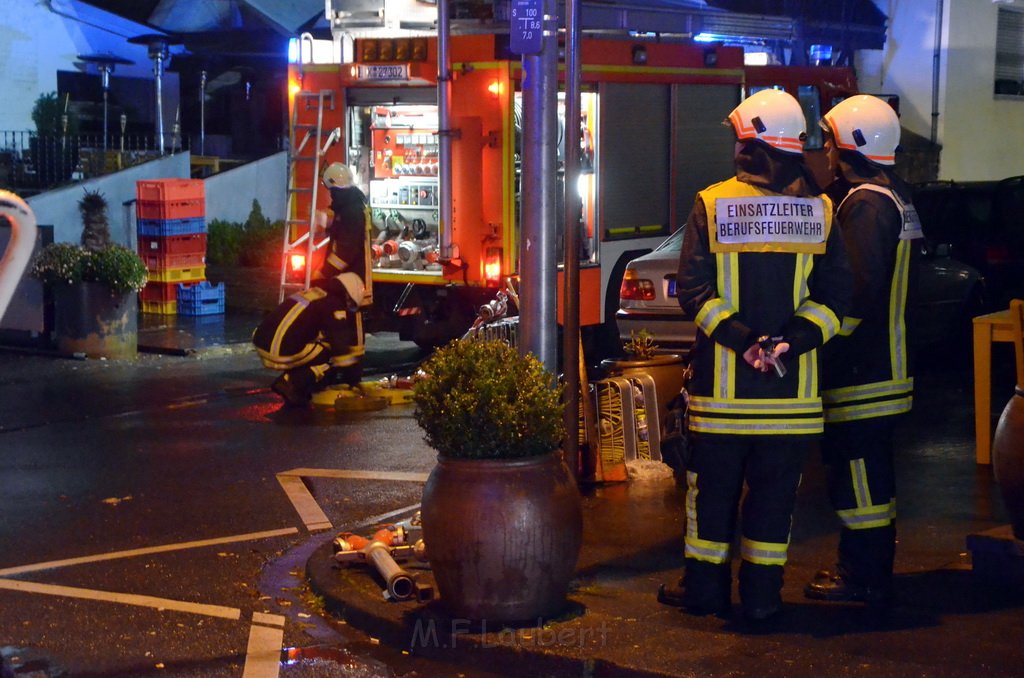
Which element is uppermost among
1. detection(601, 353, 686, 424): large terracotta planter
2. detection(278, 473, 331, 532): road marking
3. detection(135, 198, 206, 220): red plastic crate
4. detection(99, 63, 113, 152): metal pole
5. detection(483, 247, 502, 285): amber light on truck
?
detection(99, 63, 113, 152): metal pole

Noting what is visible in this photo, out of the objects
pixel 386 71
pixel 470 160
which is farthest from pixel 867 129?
pixel 386 71

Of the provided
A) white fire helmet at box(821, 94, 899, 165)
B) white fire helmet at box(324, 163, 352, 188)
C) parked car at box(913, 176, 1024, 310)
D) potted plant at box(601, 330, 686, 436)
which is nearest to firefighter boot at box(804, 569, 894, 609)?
white fire helmet at box(821, 94, 899, 165)

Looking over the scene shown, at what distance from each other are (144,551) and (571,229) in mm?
2748

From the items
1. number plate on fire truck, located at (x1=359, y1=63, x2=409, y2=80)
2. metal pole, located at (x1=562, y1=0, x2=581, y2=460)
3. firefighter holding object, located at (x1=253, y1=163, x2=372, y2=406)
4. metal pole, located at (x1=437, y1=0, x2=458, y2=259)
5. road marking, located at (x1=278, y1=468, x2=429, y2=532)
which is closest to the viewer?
metal pole, located at (x1=562, y1=0, x2=581, y2=460)

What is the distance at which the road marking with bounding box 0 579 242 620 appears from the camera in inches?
245

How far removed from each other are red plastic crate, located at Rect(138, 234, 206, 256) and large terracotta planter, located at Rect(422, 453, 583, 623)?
39.1 feet

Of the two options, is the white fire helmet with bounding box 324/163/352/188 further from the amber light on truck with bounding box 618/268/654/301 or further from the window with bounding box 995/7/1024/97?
the window with bounding box 995/7/1024/97

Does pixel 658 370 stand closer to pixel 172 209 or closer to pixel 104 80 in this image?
pixel 172 209

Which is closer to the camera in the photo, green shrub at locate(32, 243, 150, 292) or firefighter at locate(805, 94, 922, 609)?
firefighter at locate(805, 94, 922, 609)

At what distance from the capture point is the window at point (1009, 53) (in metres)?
23.1

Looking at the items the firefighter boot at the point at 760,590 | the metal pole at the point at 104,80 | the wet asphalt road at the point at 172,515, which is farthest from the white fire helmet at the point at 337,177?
the metal pole at the point at 104,80

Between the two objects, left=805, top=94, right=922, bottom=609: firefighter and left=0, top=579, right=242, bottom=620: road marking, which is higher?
left=805, top=94, right=922, bottom=609: firefighter

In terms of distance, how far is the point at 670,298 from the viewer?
11.1 meters

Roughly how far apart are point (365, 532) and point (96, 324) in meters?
7.09
